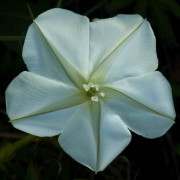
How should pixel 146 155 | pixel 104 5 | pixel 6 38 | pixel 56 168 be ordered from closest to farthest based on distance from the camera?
pixel 6 38 → pixel 56 168 → pixel 104 5 → pixel 146 155

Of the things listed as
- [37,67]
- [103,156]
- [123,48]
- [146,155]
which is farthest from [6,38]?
[146,155]

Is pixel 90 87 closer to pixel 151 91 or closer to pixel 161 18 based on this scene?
pixel 151 91

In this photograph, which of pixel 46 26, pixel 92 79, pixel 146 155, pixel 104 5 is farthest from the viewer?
pixel 146 155

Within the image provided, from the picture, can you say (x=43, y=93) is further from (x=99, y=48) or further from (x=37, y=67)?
(x=99, y=48)

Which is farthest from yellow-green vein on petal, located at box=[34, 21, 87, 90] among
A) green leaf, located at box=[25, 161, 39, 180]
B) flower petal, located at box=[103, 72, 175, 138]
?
green leaf, located at box=[25, 161, 39, 180]

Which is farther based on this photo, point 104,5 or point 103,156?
point 104,5

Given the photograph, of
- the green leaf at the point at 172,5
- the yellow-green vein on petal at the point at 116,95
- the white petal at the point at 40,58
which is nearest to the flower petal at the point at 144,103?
the yellow-green vein on petal at the point at 116,95

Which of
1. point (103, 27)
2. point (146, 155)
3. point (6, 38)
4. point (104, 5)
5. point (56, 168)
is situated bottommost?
point (146, 155)
